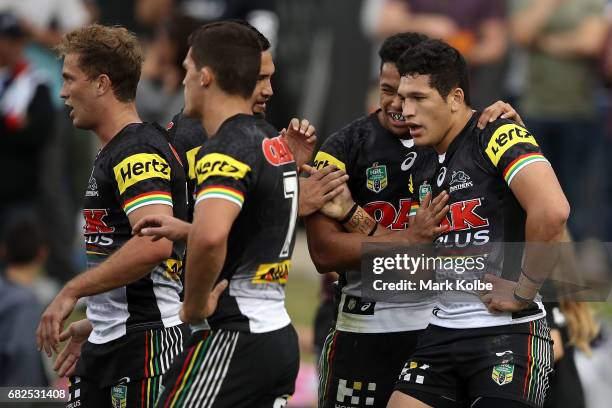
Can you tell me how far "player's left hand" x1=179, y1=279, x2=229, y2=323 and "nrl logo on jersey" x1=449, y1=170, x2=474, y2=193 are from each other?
1.38 metres

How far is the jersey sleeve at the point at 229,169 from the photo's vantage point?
6098 mm

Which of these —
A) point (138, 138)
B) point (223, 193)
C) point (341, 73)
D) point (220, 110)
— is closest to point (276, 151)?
point (220, 110)

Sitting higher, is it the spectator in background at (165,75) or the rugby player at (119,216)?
the spectator in background at (165,75)

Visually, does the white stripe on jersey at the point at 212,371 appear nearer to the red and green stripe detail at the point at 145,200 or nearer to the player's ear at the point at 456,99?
the red and green stripe detail at the point at 145,200

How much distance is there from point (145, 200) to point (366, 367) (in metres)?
1.73

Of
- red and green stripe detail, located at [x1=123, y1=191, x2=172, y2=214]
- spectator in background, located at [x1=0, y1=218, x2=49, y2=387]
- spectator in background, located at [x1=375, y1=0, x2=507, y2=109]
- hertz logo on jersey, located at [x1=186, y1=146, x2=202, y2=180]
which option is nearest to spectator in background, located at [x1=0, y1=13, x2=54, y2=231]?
spectator in background, located at [x1=0, y1=218, x2=49, y2=387]

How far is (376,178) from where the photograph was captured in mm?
7758

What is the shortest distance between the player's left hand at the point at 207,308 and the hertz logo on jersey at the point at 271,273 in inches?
6.1

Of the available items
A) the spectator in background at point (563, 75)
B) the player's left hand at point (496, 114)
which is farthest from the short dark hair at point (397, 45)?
the spectator in background at point (563, 75)

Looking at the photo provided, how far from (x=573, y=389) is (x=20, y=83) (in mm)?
7897

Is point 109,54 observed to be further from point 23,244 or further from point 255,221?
point 23,244

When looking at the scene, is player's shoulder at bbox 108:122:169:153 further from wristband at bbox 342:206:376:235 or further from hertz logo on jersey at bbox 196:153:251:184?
wristband at bbox 342:206:376:235

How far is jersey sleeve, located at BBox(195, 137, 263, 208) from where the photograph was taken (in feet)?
20.0

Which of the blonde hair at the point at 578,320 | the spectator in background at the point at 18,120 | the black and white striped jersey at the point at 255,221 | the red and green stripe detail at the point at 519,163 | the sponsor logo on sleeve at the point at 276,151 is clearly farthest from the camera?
the spectator in background at the point at 18,120
